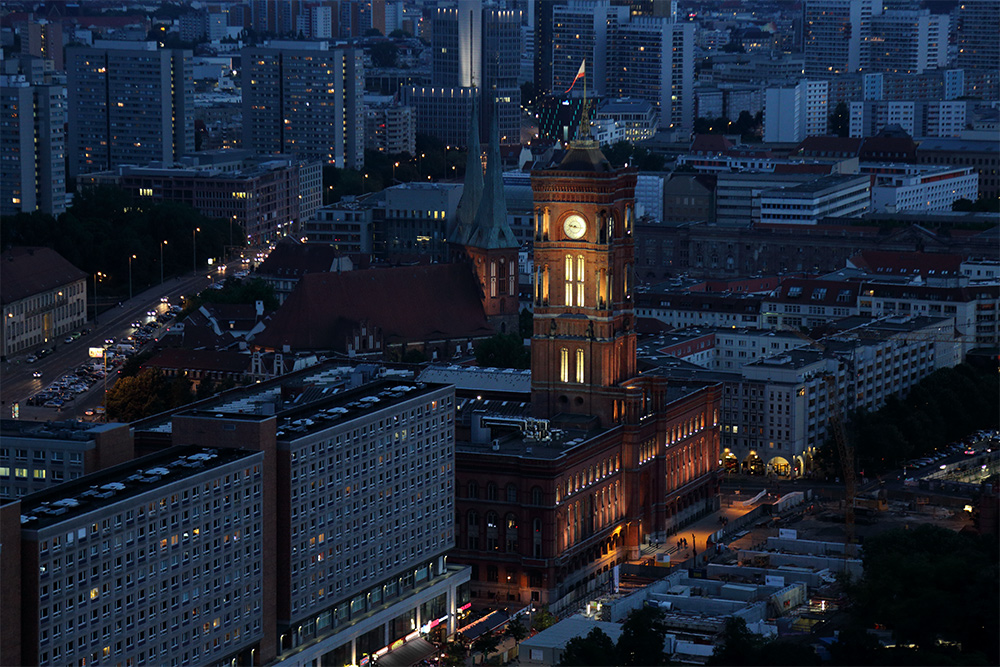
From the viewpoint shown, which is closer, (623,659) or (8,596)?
(8,596)

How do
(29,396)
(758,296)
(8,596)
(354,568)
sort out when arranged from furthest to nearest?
(758,296), (29,396), (354,568), (8,596)

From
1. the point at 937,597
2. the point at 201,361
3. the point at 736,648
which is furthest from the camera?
the point at 201,361

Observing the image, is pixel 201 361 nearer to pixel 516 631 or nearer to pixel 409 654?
pixel 409 654

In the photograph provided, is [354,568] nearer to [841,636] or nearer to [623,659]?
[623,659]

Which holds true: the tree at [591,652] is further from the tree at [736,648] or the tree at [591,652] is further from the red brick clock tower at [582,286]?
the red brick clock tower at [582,286]

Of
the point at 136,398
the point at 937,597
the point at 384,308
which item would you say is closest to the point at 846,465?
the point at 937,597

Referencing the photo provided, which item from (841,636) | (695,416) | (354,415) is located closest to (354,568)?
(354,415)

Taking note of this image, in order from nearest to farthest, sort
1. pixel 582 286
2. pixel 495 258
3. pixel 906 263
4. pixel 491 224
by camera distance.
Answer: pixel 582 286 → pixel 495 258 → pixel 491 224 → pixel 906 263

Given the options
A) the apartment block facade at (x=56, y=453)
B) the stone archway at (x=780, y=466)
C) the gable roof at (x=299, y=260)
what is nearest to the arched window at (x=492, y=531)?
the apartment block facade at (x=56, y=453)
